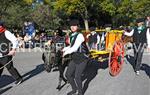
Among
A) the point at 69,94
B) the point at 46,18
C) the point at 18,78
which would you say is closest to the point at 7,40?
the point at 18,78

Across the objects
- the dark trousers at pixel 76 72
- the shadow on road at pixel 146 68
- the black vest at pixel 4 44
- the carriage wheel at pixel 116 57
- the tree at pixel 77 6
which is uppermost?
the black vest at pixel 4 44

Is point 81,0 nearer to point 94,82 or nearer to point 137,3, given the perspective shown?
point 137,3

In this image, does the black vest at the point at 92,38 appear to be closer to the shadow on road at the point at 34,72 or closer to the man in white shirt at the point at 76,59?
the shadow on road at the point at 34,72

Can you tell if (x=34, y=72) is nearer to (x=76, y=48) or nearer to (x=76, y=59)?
(x=76, y=59)

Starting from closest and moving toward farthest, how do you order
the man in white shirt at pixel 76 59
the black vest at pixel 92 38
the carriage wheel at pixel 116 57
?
the man in white shirt at pixel 76 59 < the carriage wheel at pixel 116 57 < the black vest at pixel 92 38

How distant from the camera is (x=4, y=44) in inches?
408

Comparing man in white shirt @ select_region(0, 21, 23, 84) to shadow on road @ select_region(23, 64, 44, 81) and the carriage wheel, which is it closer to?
shadow on road @ select_region(23, 64, 44, 81)

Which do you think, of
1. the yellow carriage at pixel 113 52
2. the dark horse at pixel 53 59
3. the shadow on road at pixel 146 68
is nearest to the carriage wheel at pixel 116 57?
the yellow carriage at pixel 113 52

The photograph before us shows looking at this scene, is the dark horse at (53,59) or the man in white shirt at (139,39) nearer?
the dark horse at (53,59)

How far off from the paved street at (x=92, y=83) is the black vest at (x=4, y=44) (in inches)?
37.8

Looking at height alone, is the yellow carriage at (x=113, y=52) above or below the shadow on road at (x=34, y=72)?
above

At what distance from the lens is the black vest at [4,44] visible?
33.8 ft

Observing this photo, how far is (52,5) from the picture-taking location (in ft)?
191

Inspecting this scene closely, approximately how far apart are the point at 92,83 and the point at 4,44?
2.64 m
